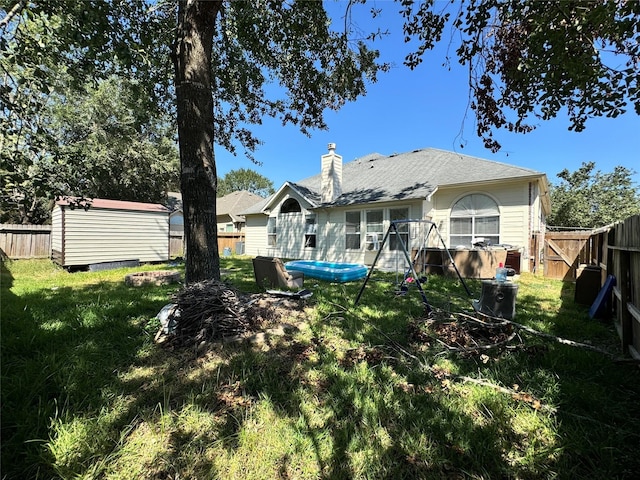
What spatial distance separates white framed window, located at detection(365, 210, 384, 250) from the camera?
38.7ft

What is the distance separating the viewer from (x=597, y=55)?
3.26 metres

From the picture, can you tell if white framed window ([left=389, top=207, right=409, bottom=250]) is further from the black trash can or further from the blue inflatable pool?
the black trash can

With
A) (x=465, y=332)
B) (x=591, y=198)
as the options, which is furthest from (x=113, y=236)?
(x=591, y=198)

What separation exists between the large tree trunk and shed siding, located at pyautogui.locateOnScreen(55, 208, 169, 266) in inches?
368

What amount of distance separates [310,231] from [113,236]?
27.9 ft

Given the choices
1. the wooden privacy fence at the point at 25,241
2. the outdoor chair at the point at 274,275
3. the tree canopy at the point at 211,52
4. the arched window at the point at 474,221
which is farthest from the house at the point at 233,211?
the tree canopy at the point at 211,52

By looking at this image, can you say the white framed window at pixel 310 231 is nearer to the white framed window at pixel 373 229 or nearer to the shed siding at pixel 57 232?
the white framed window at pixel 373 229

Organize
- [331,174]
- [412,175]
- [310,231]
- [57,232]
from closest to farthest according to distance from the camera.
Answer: [57,232] → [412,175] → [331,174] → [310,231]

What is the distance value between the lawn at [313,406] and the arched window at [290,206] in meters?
11.3

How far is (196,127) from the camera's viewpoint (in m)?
3.92

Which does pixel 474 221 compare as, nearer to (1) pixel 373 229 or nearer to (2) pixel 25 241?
(1) pixel 373 229

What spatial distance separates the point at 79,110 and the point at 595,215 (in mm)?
39737

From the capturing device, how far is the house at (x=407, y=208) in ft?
32.0

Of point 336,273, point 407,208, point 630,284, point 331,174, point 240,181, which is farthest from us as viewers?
point 240,181
